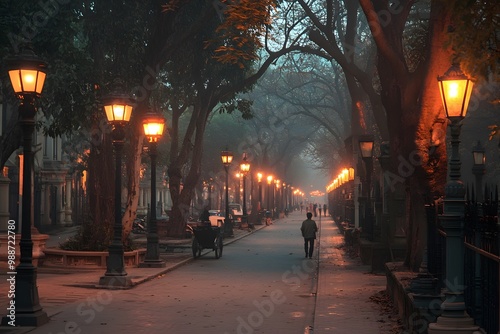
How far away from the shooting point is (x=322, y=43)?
2586cm

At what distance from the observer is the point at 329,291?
62.2 feet

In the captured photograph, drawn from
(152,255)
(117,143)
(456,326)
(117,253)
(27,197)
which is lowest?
(456,326)

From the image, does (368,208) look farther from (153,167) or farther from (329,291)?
(329,291)

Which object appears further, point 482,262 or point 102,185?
point 102,185

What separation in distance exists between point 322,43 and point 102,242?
27.8 feet

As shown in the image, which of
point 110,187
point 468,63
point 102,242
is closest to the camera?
point 468,63

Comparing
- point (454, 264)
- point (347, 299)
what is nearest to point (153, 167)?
point (347, 299)

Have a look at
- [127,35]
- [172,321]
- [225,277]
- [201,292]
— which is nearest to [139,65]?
[127,35]

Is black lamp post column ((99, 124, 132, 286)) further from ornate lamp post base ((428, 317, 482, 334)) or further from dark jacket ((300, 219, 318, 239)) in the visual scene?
ornate lamp post base ((428, 317, 482, 334))

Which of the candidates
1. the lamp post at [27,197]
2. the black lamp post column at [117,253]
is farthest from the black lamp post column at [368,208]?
the lamp post at [27,197]

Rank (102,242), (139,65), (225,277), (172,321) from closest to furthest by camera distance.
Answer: (172,321) < (225,277) < (102,242) < (139,65)

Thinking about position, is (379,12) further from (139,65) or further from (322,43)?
(139,65)

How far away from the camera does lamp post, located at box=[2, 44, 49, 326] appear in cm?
1338

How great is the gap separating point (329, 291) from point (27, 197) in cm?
760
